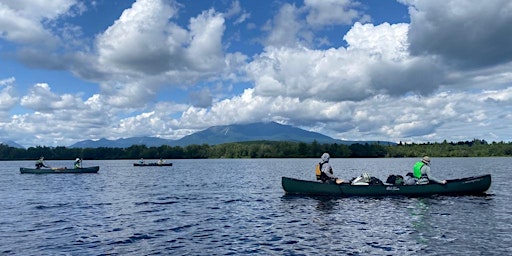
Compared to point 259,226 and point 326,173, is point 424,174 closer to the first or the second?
point 326,173

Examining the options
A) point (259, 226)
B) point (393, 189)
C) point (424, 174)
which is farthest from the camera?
point (424, 174)

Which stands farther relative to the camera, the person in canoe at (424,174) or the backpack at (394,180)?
the backpack at (394,180)

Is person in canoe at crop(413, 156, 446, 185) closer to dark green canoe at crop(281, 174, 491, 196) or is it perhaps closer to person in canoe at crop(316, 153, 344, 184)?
dark green canoe at crop(281, 174, 491, 196)

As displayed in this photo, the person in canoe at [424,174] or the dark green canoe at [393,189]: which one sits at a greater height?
the person in canoe at [424,174]

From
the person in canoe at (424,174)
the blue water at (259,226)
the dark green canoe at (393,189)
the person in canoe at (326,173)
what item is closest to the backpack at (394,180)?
the dark green canoe at (393,189)

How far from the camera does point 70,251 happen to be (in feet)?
62.3

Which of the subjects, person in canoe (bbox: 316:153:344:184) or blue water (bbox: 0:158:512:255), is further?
person in canoe (bbox: 316:153:344:184)

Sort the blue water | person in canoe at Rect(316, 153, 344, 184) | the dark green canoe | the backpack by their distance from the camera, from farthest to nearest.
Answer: the backpack < person in canoe at Rect(316, 153, 344, 184) < the dark green canoe < the blue water

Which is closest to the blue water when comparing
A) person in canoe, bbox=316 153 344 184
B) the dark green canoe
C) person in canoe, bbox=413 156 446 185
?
the dark green canoe

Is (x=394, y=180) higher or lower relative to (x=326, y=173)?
lower

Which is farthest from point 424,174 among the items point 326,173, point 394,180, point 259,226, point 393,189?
point 259,226

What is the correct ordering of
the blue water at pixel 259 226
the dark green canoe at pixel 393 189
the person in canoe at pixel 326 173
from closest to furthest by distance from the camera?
the blue water at pixel 259 226 → the dark green canoe at pixel 393 189 → the person in canoe at pixel 326 173

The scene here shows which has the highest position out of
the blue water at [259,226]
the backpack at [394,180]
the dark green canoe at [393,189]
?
the backpack at [394,180]

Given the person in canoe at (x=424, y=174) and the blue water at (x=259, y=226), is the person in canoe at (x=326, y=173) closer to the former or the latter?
the blue water at (x=259, y=226)
